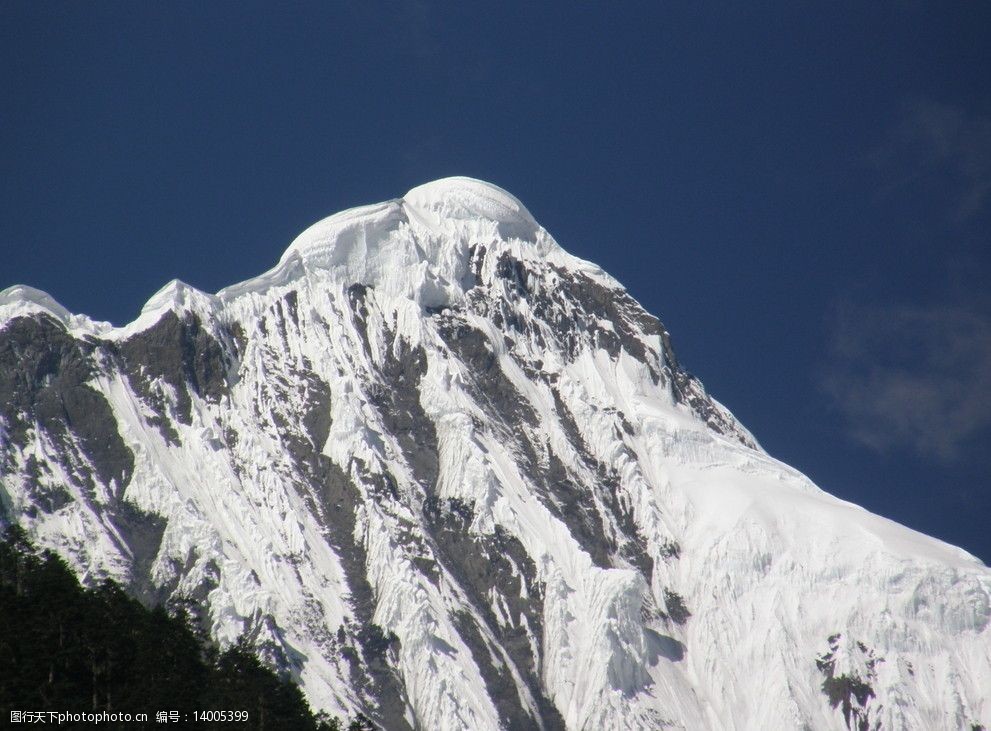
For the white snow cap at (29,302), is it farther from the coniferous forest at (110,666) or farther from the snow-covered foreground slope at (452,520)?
the coniferous forest at (110,666)

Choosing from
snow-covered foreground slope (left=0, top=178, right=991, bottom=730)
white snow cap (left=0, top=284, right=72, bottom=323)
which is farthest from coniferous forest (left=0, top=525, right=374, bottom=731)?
white snow cap (left=0, top=284, right=72, bottom=323)

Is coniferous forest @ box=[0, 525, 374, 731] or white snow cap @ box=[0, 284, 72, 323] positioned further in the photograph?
white snow cap @ box=[0, 284, 72, 323]

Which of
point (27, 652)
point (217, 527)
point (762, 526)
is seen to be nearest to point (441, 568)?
point (217, 527)

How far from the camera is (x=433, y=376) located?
185000 mm

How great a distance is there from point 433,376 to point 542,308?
1932 cm

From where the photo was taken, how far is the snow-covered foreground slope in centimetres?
15975

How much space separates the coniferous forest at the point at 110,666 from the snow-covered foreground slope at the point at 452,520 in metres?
40.9

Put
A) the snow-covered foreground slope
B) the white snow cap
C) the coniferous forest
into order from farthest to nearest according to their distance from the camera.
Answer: the white snow cap
the snow-covered foreground slope
the coniferous forest

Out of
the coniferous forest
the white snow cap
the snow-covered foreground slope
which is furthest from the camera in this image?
the white snow cap

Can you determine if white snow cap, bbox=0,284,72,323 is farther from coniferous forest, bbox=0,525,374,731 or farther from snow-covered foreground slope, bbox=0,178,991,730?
coniferous forest, bbox=0,525,374,731

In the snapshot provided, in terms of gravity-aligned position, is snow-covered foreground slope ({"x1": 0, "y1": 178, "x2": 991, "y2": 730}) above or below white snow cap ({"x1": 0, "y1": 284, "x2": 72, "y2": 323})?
below

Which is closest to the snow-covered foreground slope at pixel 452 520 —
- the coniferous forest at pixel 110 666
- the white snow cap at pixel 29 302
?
the white snow cap at pixel 29 302

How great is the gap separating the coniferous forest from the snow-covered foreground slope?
1612 inches

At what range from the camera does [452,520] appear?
171500 mm
